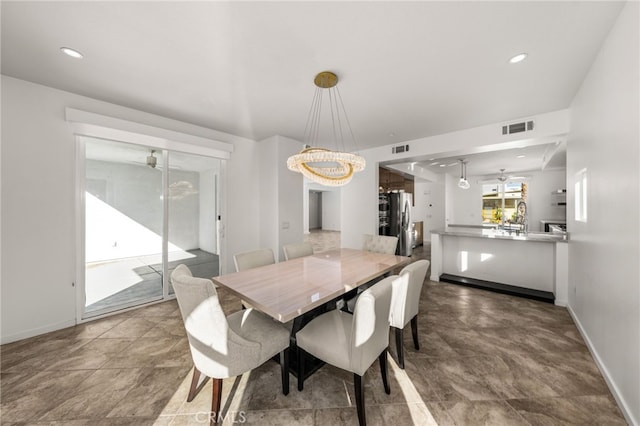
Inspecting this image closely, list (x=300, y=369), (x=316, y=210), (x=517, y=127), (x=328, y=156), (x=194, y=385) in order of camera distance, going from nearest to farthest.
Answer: (x=194, y=385) < (x=300, y=369) < (x=328, y=156) < (x=517, y=127) < (x=316, y=210)

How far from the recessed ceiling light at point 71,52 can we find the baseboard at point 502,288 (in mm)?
5509

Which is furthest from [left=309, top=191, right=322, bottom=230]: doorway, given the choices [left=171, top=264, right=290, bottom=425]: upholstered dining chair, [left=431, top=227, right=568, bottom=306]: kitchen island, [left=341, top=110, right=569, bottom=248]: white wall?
[left=171, top=264, right=290, bottom=425]: upholstered dining chair

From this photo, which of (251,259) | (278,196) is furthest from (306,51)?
(278,196)

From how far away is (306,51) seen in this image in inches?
74.5

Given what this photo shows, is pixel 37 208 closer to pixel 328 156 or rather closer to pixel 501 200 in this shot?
pixel 328 156

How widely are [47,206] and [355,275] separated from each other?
3.40 meters

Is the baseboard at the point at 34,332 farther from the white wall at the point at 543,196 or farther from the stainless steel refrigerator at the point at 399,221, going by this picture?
the white wall at the point at 543,196

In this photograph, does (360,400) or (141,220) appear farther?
(141,220)

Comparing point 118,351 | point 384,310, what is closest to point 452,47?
point 384,310

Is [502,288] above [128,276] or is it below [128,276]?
below

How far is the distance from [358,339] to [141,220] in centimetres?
338

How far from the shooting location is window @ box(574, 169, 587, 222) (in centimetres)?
231

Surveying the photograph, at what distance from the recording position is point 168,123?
10.8 feet

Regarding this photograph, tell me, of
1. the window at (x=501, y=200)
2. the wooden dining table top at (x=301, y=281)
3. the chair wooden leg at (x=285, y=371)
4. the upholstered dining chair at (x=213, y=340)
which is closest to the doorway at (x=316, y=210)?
the window at (x=501, y=200)
